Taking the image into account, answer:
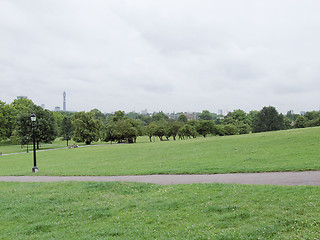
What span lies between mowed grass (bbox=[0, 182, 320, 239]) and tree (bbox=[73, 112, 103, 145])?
61676mm

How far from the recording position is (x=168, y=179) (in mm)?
12250

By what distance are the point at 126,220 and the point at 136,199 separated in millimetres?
1910

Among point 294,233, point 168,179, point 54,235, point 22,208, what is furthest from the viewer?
point 168,179

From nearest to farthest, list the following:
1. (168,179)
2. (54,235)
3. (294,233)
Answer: (294,233)
(54,235)
(168,179)

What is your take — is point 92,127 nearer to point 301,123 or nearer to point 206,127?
point 206,127

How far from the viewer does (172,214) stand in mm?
6543

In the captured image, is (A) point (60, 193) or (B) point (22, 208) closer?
(B) point (22, 208)

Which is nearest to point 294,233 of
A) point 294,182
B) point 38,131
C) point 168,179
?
point 294,182

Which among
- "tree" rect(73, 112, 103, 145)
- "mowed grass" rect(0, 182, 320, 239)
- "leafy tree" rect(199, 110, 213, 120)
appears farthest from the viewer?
"leafy tree" rect(199, 110, 213, 120)

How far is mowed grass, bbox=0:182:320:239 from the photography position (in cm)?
531

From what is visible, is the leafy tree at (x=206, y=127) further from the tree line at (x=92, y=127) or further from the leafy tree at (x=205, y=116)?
the leafy tree at (x=205, y=116)

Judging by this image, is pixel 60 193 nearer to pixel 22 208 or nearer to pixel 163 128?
pixel 22 208

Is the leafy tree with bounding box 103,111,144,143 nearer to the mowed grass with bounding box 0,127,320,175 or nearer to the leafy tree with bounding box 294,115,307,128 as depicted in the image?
the mowed grass with bounding box 0,127,320,175

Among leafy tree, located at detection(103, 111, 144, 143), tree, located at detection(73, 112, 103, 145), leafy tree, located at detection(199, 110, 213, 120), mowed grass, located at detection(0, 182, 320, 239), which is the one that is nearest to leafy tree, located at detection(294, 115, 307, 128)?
leafy tree, located at detection(103, 111, 144, 143)
